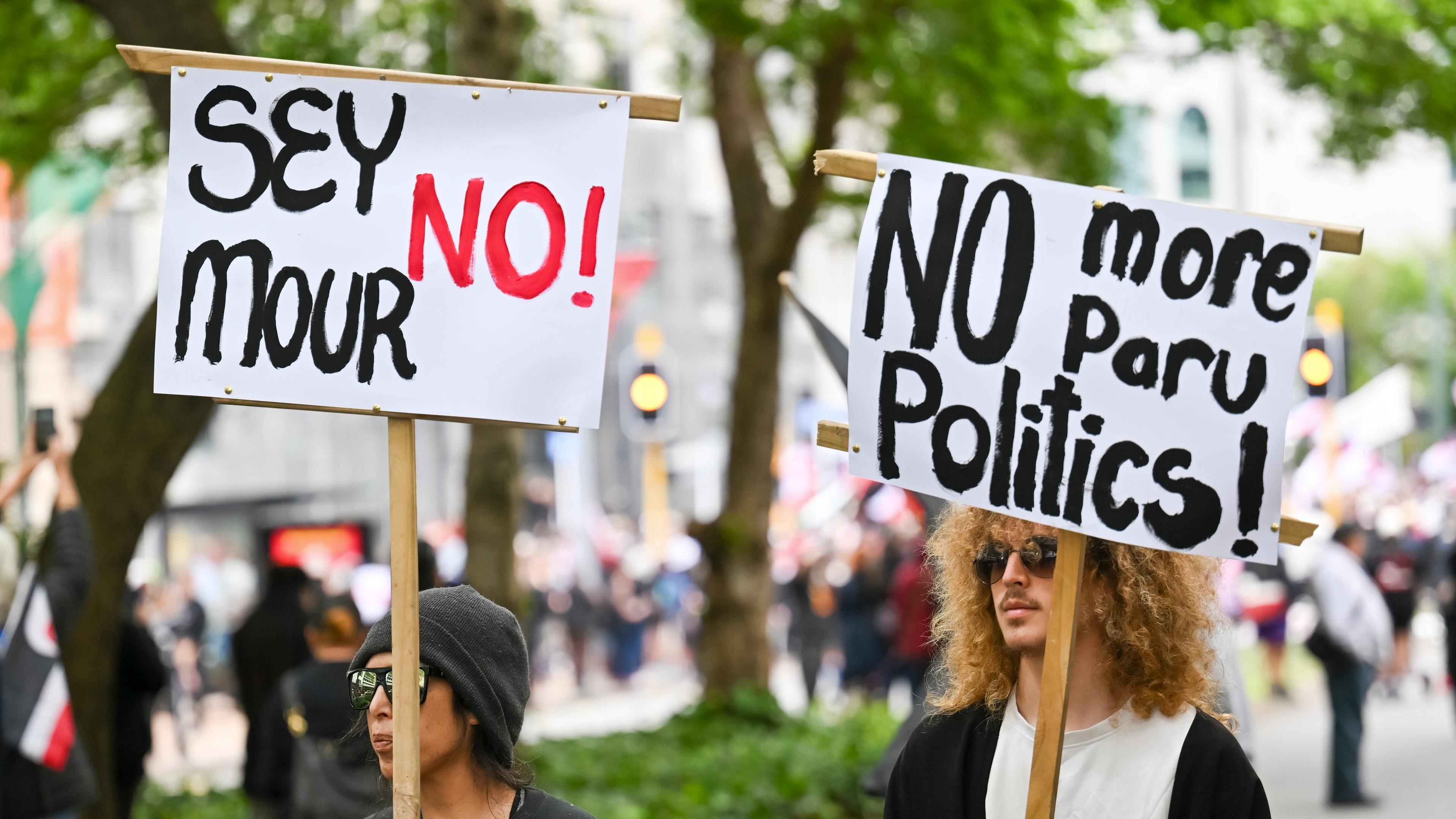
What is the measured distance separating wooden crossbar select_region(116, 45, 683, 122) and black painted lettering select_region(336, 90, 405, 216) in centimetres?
4

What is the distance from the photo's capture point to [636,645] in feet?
79.4

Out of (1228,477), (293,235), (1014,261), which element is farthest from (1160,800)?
(293,235)

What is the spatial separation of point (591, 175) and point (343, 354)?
0.56 m

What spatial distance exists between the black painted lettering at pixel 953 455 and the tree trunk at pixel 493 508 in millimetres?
7676

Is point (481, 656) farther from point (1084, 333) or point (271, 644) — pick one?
point (271, 644)

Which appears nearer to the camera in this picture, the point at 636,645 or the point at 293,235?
the point at 293,235

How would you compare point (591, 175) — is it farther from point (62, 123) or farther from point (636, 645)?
point (636, 645)

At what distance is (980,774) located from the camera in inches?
122

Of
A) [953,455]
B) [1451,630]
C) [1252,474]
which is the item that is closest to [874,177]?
[953,455]

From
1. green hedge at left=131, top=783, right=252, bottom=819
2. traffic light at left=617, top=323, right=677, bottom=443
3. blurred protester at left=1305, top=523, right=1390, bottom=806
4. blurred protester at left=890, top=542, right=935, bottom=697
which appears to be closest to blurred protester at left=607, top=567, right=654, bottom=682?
traffic light at left=617, top=323, right=677, bottom=443

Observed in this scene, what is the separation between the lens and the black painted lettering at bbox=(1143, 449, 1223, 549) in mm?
3051

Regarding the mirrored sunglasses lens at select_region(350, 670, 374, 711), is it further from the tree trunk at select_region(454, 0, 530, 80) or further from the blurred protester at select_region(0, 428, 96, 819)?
the tree trunk at select_region(454, 0, 530, 80)

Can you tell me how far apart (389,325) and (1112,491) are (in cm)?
134

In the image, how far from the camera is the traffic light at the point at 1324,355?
15266 mm
